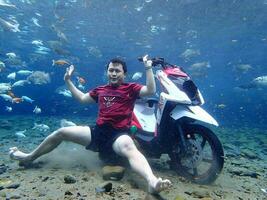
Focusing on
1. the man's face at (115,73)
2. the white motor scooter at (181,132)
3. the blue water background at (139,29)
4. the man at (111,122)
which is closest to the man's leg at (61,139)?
the man at (111,122)

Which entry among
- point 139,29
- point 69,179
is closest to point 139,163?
point 69,179

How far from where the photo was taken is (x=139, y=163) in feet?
13.8

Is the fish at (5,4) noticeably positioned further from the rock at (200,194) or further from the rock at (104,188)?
the rock at (200,194)

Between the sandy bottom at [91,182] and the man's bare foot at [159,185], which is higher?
→ the man's bare foot at [159,185]

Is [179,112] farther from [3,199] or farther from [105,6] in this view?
[105,6]

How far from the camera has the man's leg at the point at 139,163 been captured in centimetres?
362

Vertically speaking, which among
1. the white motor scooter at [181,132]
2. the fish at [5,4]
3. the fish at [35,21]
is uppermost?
the fish at [5,4]

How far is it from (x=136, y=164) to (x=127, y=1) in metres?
18.9

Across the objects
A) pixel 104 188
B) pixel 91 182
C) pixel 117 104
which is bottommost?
pixel 91 182

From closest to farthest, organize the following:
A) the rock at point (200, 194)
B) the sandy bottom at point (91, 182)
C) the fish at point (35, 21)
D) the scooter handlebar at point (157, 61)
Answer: the sandy bottom at point (91, 182), the rock at point (200, 194), the scooter handlebar at point (157, 61), the fish at point (35, 21)

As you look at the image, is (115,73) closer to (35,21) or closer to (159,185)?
(159,185)

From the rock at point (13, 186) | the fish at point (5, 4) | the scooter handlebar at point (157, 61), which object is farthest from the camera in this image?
the fish at point (5, 4)

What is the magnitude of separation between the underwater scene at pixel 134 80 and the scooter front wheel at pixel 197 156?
18 mm

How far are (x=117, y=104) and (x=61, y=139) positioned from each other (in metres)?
1.31
